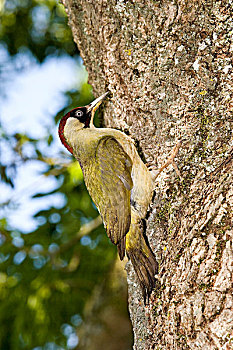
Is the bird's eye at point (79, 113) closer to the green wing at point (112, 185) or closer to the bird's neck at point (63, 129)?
the bird's neck at point (63, 129)

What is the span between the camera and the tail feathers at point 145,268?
1.98 metres

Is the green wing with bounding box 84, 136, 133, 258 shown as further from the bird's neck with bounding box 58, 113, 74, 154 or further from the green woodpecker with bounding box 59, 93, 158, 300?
the bird's neck with bounding box 58, 113, 74, 154

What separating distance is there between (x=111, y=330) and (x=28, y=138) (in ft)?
7.20

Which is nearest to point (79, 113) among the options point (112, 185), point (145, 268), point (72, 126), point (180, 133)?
point (72, 126)

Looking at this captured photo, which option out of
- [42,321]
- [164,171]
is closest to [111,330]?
[42,321]

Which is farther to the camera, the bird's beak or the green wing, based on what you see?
the bird's beak

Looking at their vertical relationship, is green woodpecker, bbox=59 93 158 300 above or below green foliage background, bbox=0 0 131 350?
above

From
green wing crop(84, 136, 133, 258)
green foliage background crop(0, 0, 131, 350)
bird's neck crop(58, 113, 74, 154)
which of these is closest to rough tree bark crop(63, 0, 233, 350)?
green wing crop(84, 136, 133, 258)

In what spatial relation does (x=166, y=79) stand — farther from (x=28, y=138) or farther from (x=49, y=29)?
(x=49, y=29)

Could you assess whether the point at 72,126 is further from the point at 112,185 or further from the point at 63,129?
the point at 112,185

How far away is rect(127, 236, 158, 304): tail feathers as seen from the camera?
1982 millimetres

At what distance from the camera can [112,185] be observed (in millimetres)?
2432

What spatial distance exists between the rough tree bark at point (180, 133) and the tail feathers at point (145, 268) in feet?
0.16

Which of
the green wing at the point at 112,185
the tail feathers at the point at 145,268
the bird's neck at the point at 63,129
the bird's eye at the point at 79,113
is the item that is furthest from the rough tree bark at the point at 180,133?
the bird's neck at the point at 63,129
